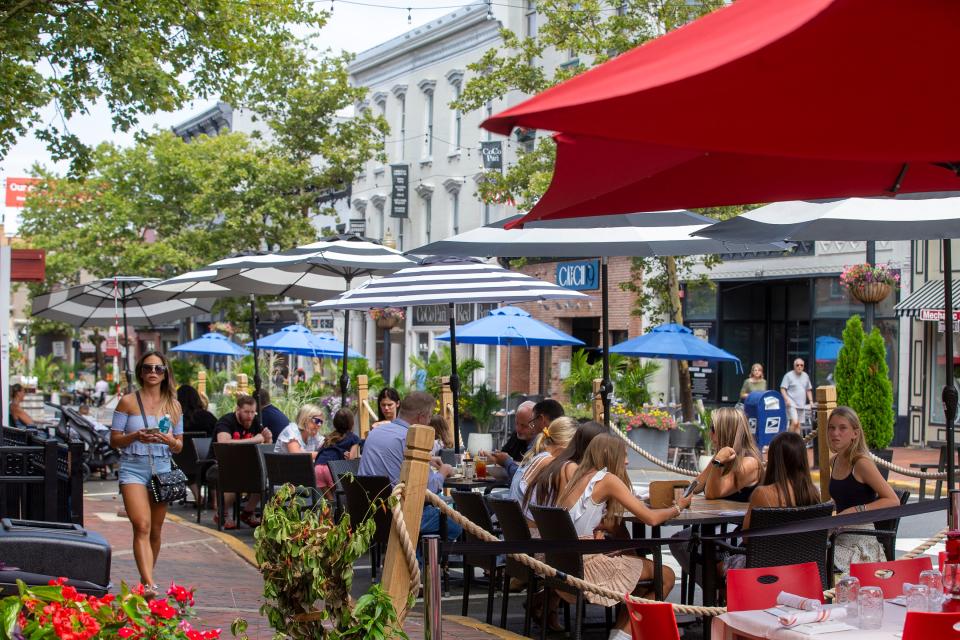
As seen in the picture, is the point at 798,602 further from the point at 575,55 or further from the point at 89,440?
the point at 575,55

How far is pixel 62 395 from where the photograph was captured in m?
52.5

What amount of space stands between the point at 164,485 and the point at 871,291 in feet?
60.9

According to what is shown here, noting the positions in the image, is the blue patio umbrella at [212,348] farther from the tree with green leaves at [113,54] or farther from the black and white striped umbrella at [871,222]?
the black and white striped umbrella at [871,222]

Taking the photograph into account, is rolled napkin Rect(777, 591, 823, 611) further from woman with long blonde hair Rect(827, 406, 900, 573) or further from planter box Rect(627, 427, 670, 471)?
planter box Rect(627, 427, 670, 471)

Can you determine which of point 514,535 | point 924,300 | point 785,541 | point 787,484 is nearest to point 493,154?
point 924,300

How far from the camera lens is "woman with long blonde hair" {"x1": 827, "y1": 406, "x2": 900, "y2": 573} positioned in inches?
338

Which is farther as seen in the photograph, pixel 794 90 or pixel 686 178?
pixel 686 178

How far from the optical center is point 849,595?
5.24 meters

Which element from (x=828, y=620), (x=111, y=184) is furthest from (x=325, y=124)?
(x=828, y=620)

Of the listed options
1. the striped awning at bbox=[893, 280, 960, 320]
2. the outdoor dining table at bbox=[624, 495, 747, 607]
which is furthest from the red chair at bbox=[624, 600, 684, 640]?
the striped awning at bbox=[893, 280, 960, 320]

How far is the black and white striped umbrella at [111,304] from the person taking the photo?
19.1m

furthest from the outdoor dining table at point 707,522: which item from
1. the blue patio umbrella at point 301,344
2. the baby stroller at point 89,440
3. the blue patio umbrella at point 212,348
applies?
the blue patio umbrella at point 212,348

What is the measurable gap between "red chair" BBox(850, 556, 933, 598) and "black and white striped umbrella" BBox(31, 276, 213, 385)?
13046 mm

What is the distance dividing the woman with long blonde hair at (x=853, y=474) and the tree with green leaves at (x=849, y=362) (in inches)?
491
